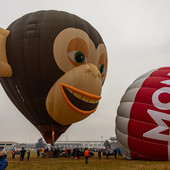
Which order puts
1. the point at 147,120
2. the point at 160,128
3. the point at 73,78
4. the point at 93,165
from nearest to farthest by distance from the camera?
the point at 93,165
the point at 160,128
the point at 147,120
the point at 73,78

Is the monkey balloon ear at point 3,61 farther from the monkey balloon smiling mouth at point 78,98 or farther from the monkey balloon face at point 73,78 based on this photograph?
the monkey balloon smiling mouth at point 78,98

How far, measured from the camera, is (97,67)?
1454 centimetres

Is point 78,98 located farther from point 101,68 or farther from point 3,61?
point 3,61

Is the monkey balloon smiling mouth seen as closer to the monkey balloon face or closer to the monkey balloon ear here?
the monkey balloon face

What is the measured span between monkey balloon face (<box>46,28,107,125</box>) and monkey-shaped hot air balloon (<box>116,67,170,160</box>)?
2.48 meters

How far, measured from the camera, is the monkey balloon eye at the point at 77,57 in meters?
13.2

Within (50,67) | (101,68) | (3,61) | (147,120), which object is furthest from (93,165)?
(3,61)

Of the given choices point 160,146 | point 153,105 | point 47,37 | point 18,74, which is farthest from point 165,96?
point 18,74

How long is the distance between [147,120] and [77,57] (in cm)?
552

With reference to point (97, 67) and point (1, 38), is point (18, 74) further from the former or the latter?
point (97, 67)

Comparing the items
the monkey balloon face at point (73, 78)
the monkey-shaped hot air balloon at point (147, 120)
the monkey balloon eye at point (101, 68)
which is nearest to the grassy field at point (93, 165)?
the monkey-shaped hot air balloon at point (147, 120)

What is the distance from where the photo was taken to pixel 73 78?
13125 mm

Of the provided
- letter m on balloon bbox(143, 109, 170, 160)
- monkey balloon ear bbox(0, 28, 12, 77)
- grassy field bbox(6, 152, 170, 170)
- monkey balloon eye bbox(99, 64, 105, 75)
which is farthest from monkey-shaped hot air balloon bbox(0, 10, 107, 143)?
letter m on balloon bbox(143, 109, 170, 160)

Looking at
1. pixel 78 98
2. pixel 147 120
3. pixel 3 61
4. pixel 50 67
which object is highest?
pixel 3 61
